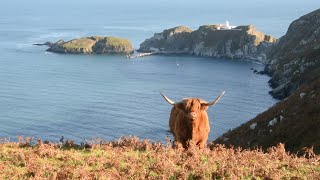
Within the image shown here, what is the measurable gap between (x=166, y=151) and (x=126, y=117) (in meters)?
85.5

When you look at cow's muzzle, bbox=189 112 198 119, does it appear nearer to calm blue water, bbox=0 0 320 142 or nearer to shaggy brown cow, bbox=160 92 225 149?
shaggy brown cow, bbox=160 92 225 149

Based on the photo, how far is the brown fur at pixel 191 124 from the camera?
16797 mm

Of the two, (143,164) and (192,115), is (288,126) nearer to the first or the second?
(192,115)

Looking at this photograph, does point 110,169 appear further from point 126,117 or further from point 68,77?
point 68,77

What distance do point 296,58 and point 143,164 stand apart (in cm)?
12717

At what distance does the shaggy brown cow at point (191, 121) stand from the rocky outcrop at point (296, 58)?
7132 cm

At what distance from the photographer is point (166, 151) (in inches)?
528

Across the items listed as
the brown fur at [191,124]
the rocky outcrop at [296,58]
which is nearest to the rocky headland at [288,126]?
the brown fur at [191,124]

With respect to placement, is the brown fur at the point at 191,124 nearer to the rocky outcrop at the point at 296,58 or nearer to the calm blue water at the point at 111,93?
the calm blue water at the point at 111,93

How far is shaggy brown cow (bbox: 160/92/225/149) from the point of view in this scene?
55.0 feet

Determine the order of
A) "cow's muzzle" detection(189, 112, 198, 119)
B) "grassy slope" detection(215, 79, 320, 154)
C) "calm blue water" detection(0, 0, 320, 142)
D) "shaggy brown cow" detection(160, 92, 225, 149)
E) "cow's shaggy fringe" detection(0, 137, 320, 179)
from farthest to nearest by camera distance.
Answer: "calm blue water" detection(0, 0, 320, 142) → "grassy slope" detection(215, 79, 320, 154) → "shaggy brown cow" detection(160, 92, 225, 149) → "cow's muzzle" detection(189, 112, 198, 119) → "cow's shaggy fringe" detection(0, 137, 320, 179)

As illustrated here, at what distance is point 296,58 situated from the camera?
436ft

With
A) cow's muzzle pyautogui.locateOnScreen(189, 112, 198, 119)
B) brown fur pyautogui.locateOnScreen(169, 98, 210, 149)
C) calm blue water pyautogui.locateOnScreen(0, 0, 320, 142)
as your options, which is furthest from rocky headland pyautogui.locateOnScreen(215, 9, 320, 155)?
calm blue water pyautogui.locateOnScreen(0, 0, 320, 142)

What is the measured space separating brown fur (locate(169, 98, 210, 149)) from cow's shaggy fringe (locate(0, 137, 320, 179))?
Result: 284cm
